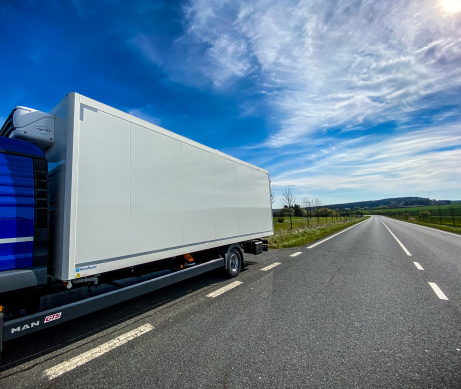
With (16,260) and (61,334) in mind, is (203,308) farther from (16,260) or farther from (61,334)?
(16,260)

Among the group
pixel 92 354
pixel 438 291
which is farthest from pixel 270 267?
pixel 92 354

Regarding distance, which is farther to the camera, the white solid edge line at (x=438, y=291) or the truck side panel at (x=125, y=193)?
the white solid edge line at (x=438, y=291)

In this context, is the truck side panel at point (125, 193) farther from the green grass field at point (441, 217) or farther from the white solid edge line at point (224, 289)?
the green grass field at point (441, 217)

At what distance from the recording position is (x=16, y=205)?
2805 mm

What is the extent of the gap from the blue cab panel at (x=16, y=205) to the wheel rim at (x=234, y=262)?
4.57 metres

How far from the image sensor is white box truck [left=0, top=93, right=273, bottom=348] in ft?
9.33

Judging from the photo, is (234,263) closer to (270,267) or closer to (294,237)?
(270,267)

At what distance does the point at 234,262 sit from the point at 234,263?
0.03m

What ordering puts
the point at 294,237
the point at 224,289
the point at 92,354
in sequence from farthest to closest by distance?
1. the point at 294,237
2. the point at 224,289
3. the point at 92,354

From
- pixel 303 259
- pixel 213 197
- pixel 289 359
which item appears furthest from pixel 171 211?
pixel 303 259

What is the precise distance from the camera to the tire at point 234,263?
6398 millimetres

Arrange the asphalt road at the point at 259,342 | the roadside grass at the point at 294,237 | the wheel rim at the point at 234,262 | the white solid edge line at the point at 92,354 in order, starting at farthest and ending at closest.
Answer: the roadside grass at the point at 294,237 < the wheel rim at the point at 234,262 < the white solid edge line at the point at 92,354 < the asphalt road at the point at 259,342

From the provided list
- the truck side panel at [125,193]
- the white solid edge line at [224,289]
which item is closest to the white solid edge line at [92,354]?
the truck side panel at [125,193]

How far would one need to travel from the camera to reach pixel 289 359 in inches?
109
